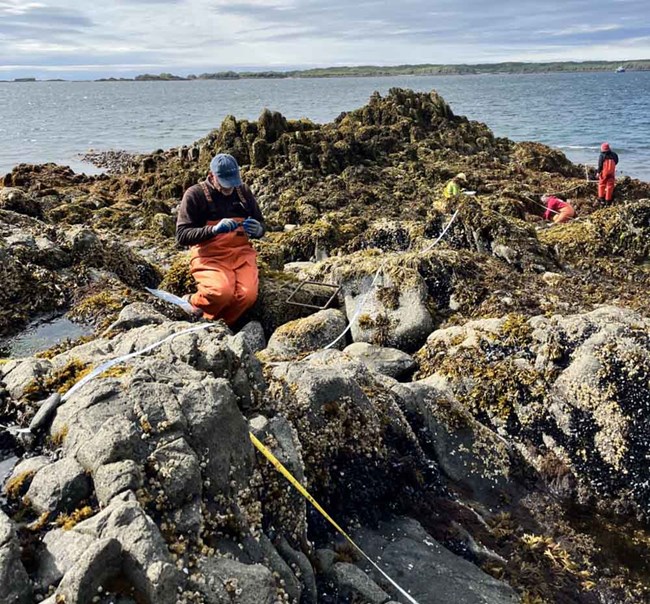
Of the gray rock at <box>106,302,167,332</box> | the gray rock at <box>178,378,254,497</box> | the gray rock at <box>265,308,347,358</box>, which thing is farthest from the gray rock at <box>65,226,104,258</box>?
the gray rock at <box>178,378,254,497</box>

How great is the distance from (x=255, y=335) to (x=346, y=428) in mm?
3477

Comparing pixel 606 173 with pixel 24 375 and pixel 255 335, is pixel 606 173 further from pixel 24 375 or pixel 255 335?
pixel 24 375

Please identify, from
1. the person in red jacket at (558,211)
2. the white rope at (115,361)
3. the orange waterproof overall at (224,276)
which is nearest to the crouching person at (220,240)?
the orange waterproof overall at (224,276)

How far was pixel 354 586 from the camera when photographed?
3949 mm

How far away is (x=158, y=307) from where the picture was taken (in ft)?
25.5

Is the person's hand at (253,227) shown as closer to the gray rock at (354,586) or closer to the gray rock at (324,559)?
the gray rock at (324,559)

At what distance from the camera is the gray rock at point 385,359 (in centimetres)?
723

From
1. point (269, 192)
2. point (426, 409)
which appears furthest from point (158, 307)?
point (269, 192)

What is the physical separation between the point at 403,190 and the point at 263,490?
57.1 feet

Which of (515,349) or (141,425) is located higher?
(141,425)

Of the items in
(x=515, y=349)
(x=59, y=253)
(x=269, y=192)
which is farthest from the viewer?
(x=269, y=192)

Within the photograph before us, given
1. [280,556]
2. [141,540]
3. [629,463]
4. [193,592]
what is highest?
[141,540]

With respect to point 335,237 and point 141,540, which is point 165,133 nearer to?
point 335,237

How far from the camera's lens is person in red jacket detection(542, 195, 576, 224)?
1738cm
